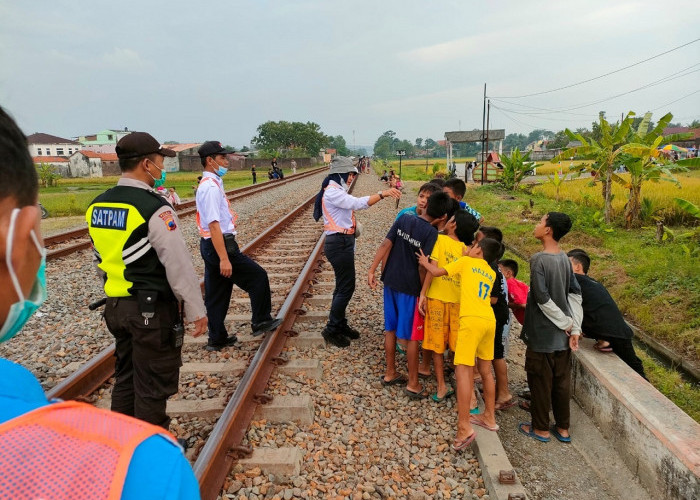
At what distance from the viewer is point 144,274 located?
8.71 ft

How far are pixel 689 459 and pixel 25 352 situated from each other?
5676mm

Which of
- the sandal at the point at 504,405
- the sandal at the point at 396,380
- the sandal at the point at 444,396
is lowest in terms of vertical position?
the sandal at the point at 504,405

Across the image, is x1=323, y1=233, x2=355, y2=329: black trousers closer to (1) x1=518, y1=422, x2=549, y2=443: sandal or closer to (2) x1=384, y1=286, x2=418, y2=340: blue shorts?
(2) x1=384, y1=286, x2=418, y2=340: blue shorts

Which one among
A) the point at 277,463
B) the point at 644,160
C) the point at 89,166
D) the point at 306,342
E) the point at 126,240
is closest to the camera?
the point at 126,240

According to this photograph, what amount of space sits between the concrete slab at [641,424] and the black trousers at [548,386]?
0.29 metres

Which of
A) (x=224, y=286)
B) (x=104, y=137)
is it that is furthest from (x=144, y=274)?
(x=104, y=137)

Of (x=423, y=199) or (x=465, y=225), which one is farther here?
(x=423, y=199)

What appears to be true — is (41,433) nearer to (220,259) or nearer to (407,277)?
(407,277)

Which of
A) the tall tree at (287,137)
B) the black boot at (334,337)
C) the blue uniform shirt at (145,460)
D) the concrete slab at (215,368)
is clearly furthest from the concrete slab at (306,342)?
the tall tree at (287,137)

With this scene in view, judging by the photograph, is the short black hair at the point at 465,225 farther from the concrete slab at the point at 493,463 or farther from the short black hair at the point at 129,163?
the short black hair at the point at 129,163

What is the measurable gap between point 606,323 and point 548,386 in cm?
94

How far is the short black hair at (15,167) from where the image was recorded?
775mm

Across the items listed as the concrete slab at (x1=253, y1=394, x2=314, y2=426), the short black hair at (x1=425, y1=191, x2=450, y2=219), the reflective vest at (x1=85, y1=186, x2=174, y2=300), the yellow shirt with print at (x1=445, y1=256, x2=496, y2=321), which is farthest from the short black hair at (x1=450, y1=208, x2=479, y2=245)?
the reflective vest at (x1=85, y1=186, x2=174, y2=300)

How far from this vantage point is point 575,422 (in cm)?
394
